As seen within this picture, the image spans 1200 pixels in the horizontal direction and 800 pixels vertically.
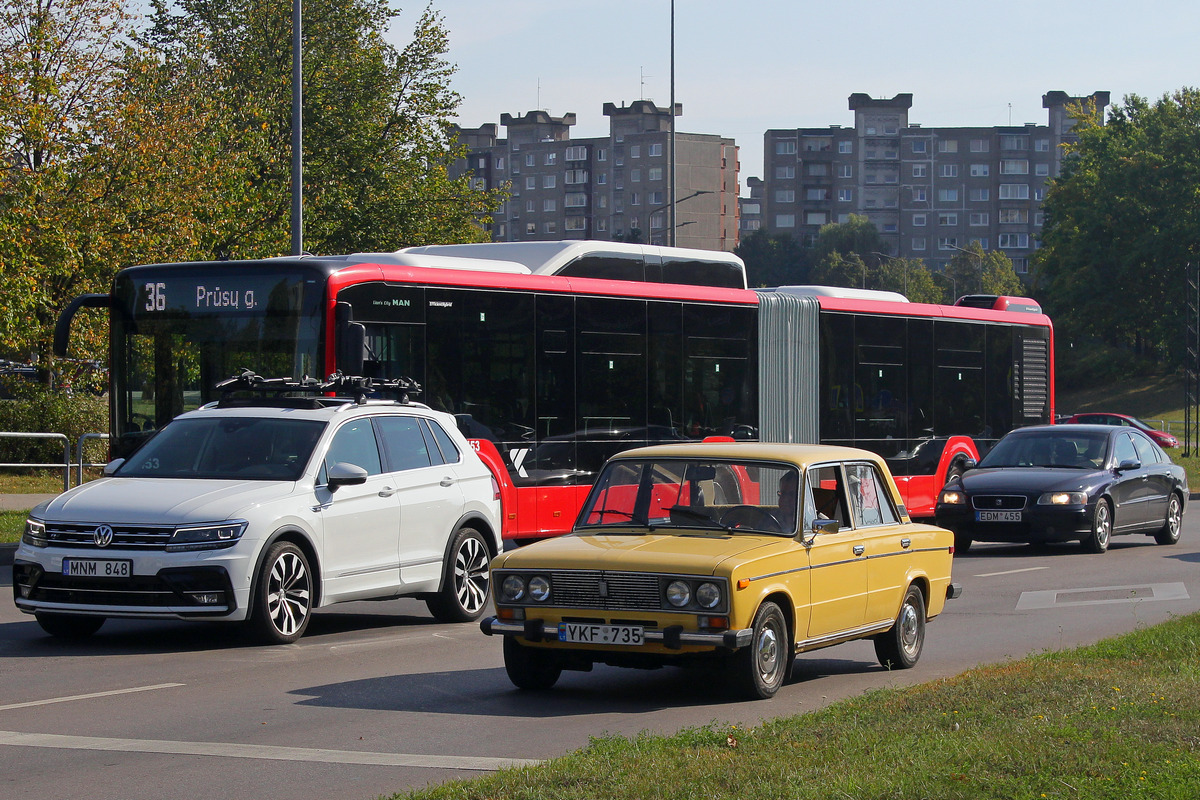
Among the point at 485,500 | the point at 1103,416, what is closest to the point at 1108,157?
the point at 1103,416

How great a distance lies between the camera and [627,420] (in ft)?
62.6

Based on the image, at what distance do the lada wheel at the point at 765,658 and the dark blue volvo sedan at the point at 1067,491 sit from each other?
11.1 meters

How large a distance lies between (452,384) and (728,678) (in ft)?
27.4

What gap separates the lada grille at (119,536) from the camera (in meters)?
11.0

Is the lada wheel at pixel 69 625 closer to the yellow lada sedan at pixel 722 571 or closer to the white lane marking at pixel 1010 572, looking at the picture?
the yellow lada sedan at pixel 722 571

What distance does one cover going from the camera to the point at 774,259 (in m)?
166

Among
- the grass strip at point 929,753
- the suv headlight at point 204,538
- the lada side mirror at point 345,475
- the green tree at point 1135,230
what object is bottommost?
the grass strip at point 929,753

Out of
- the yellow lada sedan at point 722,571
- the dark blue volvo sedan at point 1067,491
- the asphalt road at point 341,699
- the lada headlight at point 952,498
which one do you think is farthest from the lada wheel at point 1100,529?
the yellow lada sedan at point 722,571

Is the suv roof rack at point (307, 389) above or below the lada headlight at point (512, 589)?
above

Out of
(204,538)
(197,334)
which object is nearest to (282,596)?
(204,538)

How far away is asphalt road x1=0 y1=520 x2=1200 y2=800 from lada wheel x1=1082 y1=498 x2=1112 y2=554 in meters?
5.25

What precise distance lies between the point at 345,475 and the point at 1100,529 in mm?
11570

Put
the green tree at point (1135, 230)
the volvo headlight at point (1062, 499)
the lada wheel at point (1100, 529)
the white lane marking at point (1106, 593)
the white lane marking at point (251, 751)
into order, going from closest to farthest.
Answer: the white lane marking at point (251, 751) < the white lane marking at point (1106, 593) < the volvo headlight at point (1062, 499) < the lada wheel at point (1100, 529) < the green tree at point (1135, 230)

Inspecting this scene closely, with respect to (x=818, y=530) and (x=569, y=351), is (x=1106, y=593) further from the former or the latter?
(x=818, y=530)
